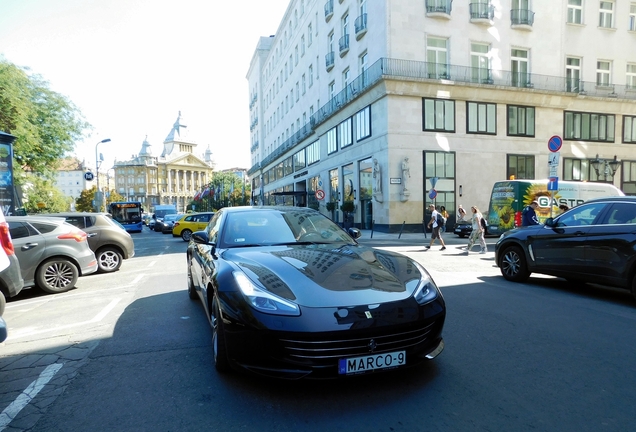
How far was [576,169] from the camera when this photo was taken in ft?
96.4

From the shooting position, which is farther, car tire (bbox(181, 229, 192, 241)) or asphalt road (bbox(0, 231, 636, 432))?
car tire (bbox(181, 229, 192, 241))

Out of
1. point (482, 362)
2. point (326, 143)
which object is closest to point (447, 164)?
point (326, 143)

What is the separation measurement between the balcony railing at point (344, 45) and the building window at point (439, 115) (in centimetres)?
886

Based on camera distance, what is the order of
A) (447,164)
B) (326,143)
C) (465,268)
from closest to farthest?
(465,268) < (447,164) < (326,143)

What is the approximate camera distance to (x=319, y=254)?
3.84 meters

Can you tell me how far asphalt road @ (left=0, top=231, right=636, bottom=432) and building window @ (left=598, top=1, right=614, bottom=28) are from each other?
33.8 m

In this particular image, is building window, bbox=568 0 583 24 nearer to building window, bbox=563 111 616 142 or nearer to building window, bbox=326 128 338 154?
building window, bbox=563 111 616 142

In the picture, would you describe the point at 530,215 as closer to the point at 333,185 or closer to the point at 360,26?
the point at 360,26

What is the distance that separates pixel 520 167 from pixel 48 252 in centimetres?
2784

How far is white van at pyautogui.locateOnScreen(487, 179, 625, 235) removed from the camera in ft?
61.3

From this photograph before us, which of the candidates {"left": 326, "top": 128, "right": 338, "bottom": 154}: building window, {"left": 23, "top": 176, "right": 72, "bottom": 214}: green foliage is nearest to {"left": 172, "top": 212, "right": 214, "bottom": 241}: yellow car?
{"left": 23, "top": 176, "right": 72, "bottom": 214}: green foliage

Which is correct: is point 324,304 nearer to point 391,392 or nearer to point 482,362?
point 391,392

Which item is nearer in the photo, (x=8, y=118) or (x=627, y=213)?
(x=627, y=213)

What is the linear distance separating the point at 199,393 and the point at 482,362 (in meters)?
2.47
